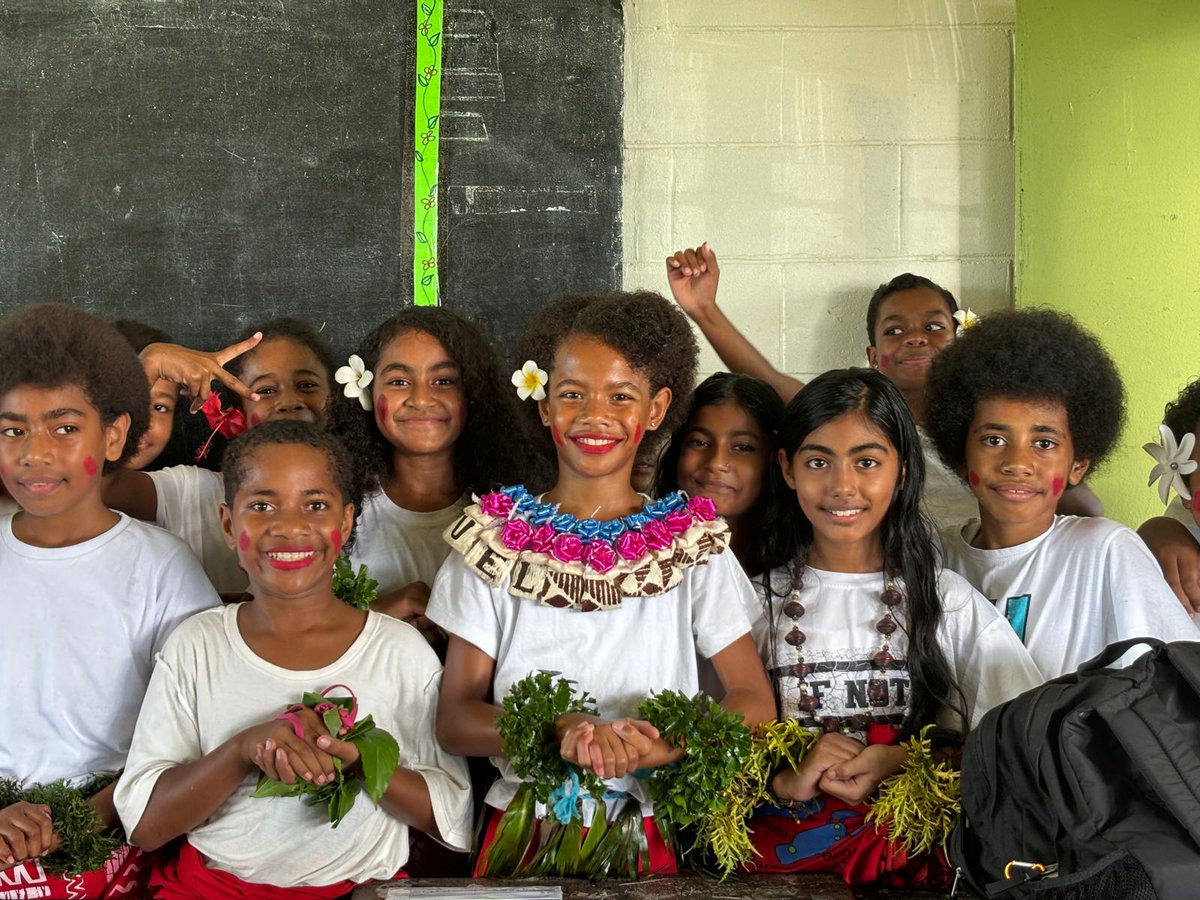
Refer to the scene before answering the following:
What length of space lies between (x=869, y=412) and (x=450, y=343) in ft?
3.31

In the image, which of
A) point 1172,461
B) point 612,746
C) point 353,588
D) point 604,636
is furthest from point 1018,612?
point 353,588

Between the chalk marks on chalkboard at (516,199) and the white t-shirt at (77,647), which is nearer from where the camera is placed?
the white t-shirt at (77,647)

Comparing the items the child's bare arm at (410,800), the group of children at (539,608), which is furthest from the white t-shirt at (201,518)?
the child's bare arm at (410,800)

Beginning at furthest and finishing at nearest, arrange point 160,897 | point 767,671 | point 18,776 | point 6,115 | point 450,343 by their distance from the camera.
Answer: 1. point 6,115
2. point 450,343
3. point 767,671
4. point 18,776
5. point 160,897

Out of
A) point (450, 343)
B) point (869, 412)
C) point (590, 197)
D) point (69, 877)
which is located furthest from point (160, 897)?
point (590, 197)

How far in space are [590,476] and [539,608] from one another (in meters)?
0.29

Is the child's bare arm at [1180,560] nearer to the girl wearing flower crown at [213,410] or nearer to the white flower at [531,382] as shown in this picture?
the white flower at [531,382]

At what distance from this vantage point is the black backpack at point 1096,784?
1849 mm

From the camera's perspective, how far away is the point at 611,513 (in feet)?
8.11

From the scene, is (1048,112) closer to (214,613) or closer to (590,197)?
(590,197)

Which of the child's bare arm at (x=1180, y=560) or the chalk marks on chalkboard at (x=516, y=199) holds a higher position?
the chalk marks on chalkboard at (x=516, y=199)

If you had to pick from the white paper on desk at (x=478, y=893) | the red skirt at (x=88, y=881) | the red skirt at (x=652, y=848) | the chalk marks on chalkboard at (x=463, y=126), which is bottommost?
the red skirt at (x=88, y=881)

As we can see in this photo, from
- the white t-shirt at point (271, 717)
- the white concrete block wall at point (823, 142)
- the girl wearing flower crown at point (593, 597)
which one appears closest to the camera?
the white t-shirt at point (271, 717)

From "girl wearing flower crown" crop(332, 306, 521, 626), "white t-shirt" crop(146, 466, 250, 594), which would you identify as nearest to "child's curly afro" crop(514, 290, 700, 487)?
"girl wearing flower crown" crop(332, 306, 521, 626)
